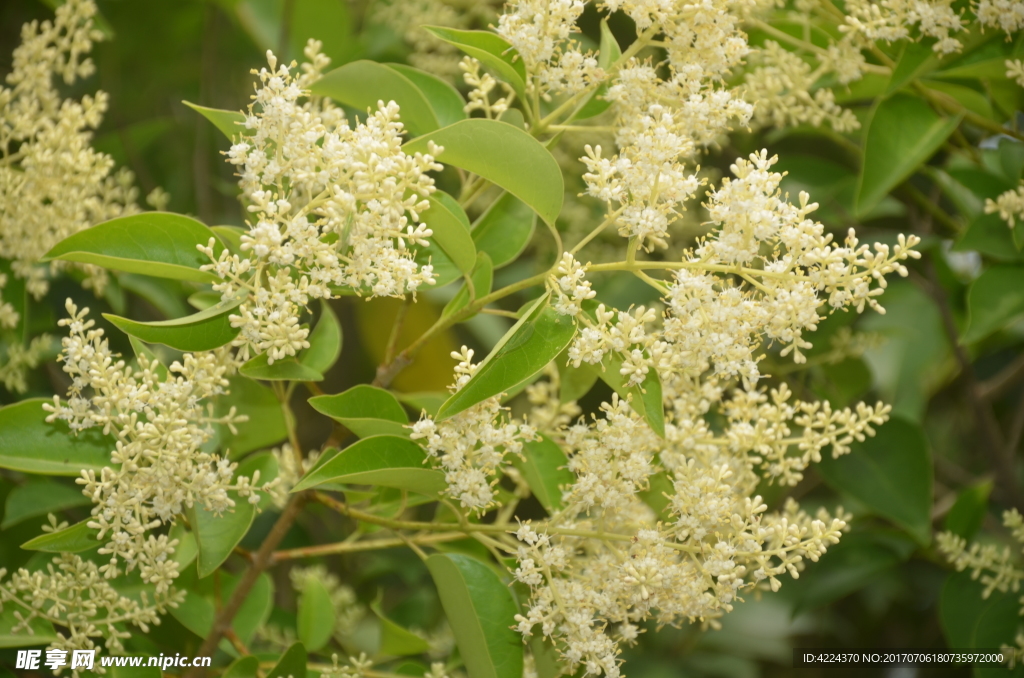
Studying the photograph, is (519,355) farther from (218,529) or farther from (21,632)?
(21,632)

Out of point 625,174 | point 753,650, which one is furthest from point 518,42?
point 753,650

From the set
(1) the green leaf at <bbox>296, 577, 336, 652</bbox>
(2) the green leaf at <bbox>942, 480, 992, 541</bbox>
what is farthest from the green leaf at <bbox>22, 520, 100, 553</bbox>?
(2) the green leaf at <bbox>942, 480, 992, 541</bbox>

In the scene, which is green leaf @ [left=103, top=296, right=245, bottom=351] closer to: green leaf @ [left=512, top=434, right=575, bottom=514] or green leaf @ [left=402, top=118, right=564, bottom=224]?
green leaf @ [left=402, top=118, right=564, bottom=224]

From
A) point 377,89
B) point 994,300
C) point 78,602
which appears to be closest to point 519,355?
point 377,89

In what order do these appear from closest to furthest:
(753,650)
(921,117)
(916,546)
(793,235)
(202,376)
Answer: (793,235) < (202,376) < (921,117) < (916,546) < (753,650)

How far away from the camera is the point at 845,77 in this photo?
104 cm

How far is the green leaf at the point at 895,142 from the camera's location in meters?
1.07

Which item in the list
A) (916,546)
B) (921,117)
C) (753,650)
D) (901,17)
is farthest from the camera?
(753,650)

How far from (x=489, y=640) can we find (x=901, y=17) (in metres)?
0.88

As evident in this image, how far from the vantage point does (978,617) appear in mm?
1167

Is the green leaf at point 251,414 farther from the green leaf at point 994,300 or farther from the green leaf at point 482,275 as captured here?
the green leaf at point 994,300

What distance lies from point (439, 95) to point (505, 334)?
0.38m

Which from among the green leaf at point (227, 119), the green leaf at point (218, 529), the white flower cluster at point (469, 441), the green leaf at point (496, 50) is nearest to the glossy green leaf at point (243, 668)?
the green leaf at point (218, 529)

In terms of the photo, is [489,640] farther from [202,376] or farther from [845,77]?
[845,77]
